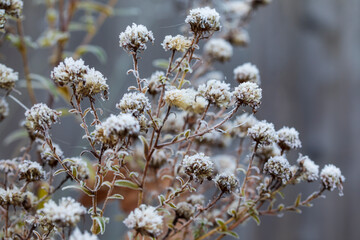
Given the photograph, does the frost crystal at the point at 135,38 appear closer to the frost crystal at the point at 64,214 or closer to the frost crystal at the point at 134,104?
the frost crystal at the point at 134,104

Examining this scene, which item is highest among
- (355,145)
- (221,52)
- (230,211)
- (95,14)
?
(95,14)

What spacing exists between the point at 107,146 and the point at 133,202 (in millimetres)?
286

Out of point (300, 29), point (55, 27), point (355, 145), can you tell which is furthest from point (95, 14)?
point (355, 145)

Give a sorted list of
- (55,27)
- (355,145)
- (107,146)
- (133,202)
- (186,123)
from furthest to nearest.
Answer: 1. (355,145)
2. (55,27)
3. (133,202)
4. (186,123)
5. (107,146)

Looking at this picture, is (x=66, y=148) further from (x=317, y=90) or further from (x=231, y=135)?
(x=317, y=90)

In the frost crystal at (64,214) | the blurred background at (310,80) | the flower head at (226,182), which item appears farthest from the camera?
the blurred background at (310,80)

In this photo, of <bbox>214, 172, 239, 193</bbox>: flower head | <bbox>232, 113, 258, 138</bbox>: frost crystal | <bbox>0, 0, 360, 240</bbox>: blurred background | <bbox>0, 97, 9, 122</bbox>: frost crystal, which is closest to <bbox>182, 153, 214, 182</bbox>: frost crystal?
<bbox>214, 172, 239, 193</bbox>: flower head

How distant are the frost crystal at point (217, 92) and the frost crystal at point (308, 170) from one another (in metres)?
0.13

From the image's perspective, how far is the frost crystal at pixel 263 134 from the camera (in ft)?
1.30

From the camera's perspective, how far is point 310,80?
1.09 m

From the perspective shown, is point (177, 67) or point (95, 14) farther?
point (95, 14)

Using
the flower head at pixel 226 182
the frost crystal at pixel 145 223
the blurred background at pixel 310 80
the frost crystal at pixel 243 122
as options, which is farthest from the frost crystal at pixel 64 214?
the blurred background at pixel 310 80

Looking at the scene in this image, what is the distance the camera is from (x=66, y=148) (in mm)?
533

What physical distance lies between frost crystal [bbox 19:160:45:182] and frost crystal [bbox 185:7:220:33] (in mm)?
218
